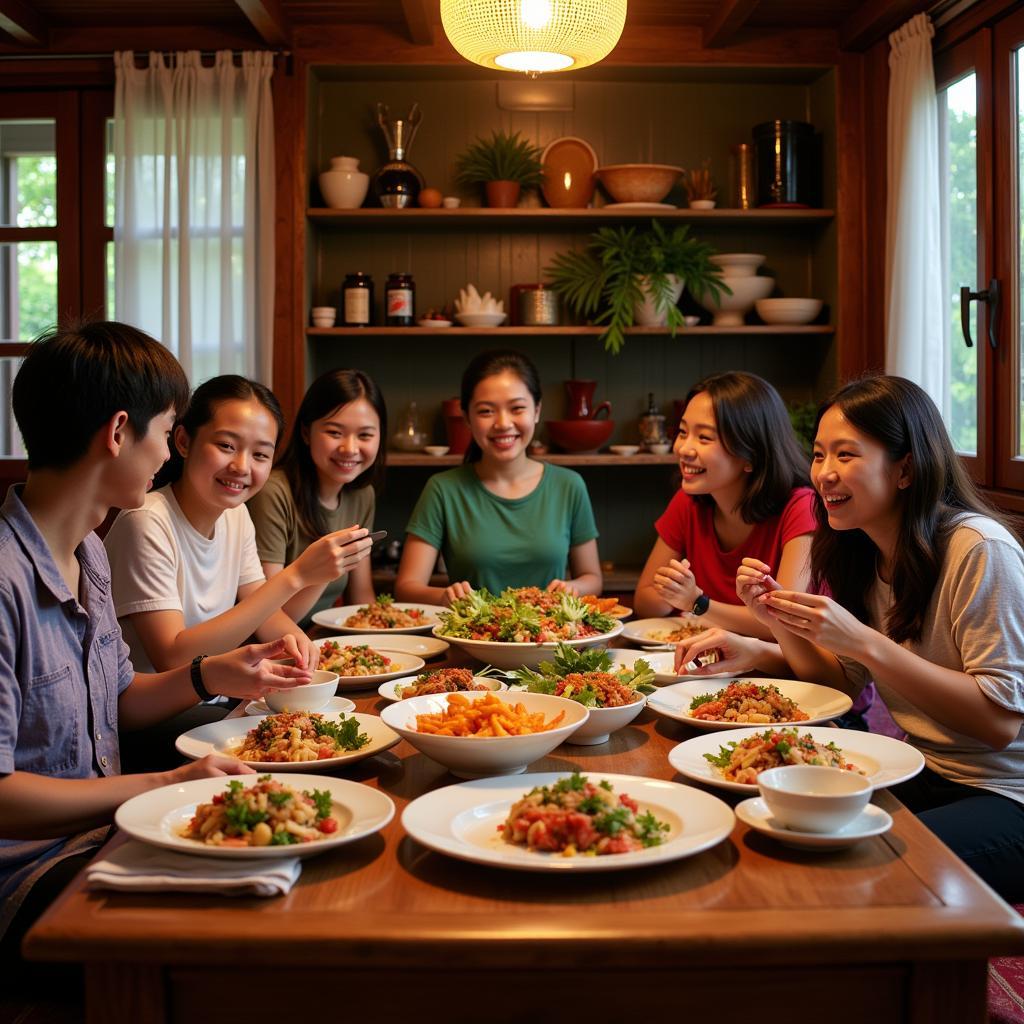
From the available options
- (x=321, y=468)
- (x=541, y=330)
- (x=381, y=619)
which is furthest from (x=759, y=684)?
(x=541, y=330)

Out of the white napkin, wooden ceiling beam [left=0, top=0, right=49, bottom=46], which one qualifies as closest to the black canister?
wooden ceiling beam [left=0, top=0, right=49, bottom=46]

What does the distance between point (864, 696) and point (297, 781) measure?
162cm

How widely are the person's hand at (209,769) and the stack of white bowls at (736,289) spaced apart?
3530 millimetres

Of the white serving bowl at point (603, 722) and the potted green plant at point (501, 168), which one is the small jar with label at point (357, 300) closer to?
the potted green plant at point (501, 168)

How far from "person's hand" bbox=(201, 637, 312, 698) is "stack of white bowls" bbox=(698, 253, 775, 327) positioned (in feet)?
10.6

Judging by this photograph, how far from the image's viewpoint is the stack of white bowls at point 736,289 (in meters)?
4.59

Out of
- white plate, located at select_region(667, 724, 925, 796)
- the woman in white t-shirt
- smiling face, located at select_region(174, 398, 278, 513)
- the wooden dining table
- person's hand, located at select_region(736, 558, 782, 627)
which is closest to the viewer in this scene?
the wooden dining table

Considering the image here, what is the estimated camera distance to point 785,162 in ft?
14.8

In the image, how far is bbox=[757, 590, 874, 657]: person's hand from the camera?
1.71 metres

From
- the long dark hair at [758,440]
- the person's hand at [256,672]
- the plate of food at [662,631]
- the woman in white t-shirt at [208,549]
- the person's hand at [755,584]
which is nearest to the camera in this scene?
the person's hand at [256,672]

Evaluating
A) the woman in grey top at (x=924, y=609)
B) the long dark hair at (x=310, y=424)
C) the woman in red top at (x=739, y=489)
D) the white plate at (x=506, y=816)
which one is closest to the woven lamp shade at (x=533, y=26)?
the woman in red top at (x=739, y=489)

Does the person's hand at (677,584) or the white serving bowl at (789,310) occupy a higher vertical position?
the white serving bowl at (789,310)

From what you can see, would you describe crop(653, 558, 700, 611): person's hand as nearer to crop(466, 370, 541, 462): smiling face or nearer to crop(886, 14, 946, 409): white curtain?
crop(466, 370, 541, 462): smiling face

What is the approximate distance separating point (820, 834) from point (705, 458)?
1.59 meters
